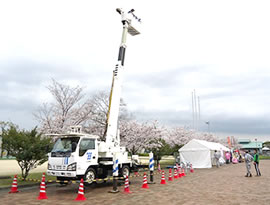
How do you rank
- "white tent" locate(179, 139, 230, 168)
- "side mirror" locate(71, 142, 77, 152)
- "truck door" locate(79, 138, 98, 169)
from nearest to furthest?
"side mirror" locate(71, 142, 77, 152)
"truck door" locate(79, 138, 98, 169)
"white tent" locate(179, 139, 230, 168)

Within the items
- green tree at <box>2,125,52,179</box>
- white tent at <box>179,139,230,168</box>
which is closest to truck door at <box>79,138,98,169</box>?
green tree at <box>2,125,52,179</box>

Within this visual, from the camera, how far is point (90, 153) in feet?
36.4

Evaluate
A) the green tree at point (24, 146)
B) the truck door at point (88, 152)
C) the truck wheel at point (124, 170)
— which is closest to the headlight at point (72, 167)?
the truck door at point (88, 152)

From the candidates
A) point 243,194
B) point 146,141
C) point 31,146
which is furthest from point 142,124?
point 243,194

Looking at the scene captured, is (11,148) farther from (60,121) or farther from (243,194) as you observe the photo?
(243,194)

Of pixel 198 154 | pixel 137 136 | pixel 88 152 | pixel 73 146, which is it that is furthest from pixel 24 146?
pixel 198 154

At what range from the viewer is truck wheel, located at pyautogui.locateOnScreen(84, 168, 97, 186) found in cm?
1072

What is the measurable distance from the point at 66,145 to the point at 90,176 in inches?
75.4

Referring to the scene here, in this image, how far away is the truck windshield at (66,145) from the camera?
10.6 m

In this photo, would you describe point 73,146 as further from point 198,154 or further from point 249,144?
point 249,144

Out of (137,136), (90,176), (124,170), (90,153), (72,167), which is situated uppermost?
(137,136)

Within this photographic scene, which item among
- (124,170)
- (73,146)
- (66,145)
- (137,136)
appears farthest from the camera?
(137,136)

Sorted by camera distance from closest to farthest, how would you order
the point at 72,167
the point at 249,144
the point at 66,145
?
the point at 72,167 → the point at 66,145 → the point at 249,144

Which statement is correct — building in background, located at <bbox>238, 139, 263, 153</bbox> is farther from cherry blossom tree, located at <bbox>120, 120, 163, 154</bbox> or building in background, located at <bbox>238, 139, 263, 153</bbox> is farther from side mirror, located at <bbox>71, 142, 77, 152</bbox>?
side mirror, located at <bbox>71, 142, 77, 152</bbox>
